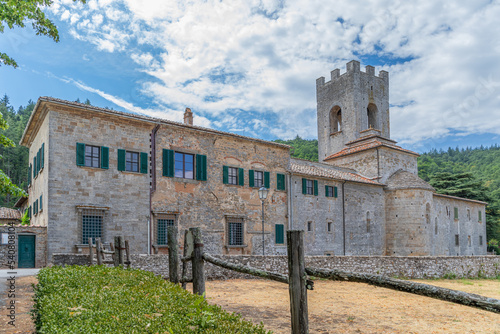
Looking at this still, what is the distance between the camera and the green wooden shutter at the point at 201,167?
21.9 metres

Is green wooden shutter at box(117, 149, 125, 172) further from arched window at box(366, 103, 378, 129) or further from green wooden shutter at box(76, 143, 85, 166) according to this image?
arched window at box(366, 103, 378, 129)

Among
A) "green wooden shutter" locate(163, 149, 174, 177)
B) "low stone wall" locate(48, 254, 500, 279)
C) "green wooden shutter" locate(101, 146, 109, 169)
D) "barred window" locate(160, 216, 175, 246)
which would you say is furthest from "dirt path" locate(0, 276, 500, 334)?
"green wooden shutter" locate(163, 149, 174, 177)

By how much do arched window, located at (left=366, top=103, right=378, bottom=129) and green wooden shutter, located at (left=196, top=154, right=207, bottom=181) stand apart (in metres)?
27.7

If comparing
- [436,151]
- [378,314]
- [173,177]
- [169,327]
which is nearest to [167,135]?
[173,177]

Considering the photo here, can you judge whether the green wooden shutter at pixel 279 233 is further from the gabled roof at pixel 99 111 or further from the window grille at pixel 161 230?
the window grille at pixel 161 230

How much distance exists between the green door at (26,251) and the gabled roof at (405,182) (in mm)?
26957

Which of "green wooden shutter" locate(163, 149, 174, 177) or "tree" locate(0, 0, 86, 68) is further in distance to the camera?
"green wooden shutter" locate(163, 149, 174, 177)

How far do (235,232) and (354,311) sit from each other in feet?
42.6

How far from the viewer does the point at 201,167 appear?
72.4 ft

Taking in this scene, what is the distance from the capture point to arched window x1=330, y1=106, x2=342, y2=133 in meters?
44.9

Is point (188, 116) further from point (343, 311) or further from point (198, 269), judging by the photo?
point (198, 269)

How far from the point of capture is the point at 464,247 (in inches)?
1484

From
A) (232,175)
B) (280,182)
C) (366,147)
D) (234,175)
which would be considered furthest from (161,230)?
(366,147)

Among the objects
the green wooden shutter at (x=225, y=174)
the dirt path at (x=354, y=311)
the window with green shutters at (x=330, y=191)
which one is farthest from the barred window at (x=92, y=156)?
the window with green shutters at (x=330, y=191)
